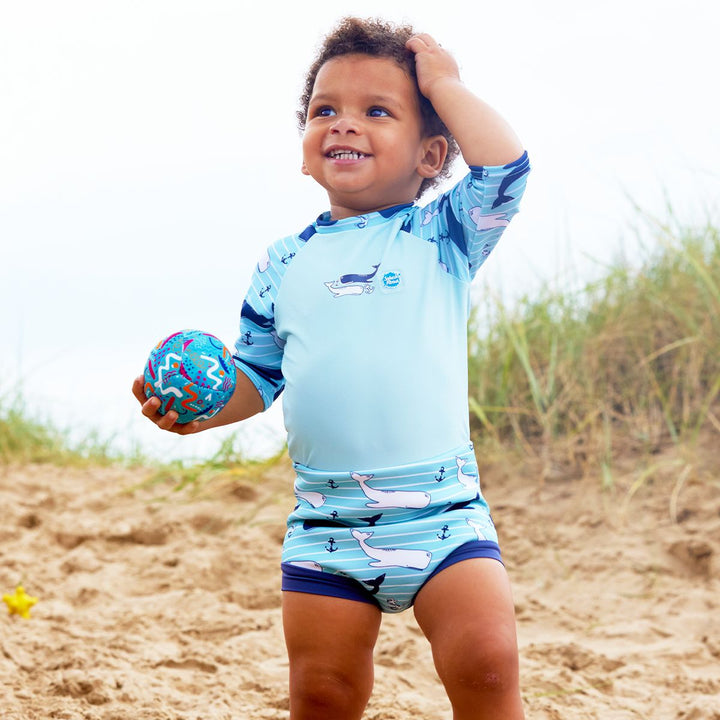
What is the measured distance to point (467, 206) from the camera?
233 centimetres

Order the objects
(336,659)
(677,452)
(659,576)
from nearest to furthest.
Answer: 1. (336,659)
2. (659,576)
3. (677,452)

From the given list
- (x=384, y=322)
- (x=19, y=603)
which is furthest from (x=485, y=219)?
(x=19, y=603)

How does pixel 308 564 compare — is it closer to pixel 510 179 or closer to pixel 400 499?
pixel 400 499

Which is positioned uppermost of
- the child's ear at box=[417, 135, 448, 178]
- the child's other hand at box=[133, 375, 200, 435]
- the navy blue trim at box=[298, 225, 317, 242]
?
the child's ear at box=[417, 135, 448, 178]

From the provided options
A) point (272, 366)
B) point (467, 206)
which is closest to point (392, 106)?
point (467, 206)

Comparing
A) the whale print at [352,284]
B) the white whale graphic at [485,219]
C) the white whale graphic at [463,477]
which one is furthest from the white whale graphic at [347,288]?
the white whale graphic at [463,477]

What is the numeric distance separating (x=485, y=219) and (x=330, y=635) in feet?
3.31

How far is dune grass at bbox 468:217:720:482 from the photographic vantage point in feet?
16.3

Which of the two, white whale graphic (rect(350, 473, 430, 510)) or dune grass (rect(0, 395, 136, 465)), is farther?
dune grass (rect(0, 395, 136, 465))

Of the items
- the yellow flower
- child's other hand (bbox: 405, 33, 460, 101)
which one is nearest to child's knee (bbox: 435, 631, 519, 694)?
child's other hand (bbox: 405, 33, 460, 101)

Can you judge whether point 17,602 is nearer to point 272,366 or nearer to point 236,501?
point 236,501

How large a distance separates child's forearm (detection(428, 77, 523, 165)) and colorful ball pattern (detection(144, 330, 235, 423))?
755mm

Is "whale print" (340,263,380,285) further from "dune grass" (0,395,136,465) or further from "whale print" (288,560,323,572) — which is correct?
"dune grass" (0,395,136,465)

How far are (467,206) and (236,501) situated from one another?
325cm
